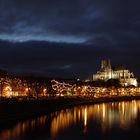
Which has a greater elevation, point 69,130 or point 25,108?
point 25,108

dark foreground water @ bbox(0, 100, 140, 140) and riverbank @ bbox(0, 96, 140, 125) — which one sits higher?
riverbank @ bbox(0, 96, 140, 125)

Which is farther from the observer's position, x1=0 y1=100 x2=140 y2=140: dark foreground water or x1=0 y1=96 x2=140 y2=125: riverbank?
x1=0 y1=96 x2=140 y2=125: riverbank

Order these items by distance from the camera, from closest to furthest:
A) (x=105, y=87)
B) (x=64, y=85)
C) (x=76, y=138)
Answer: (x=76, y=138) < (x=64, y=85) < (x=105, y=87)

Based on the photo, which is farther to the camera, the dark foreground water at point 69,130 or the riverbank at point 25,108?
the riverbank at point 25,108

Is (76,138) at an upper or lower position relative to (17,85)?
lower

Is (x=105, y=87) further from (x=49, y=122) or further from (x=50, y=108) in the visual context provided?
(x=49, y=122)

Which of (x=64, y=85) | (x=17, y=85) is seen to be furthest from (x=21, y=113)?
(x=64, y=85)

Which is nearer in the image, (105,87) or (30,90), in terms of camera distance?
(30,90)

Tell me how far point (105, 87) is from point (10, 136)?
116634 millimetres

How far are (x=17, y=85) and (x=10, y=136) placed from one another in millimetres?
46824

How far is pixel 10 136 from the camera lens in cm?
4025

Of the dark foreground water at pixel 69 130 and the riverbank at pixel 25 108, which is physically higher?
the riverbank at pixel 25 108

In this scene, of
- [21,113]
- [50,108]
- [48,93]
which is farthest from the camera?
[48,93]

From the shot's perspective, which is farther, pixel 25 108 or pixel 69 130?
pixel 25 108
